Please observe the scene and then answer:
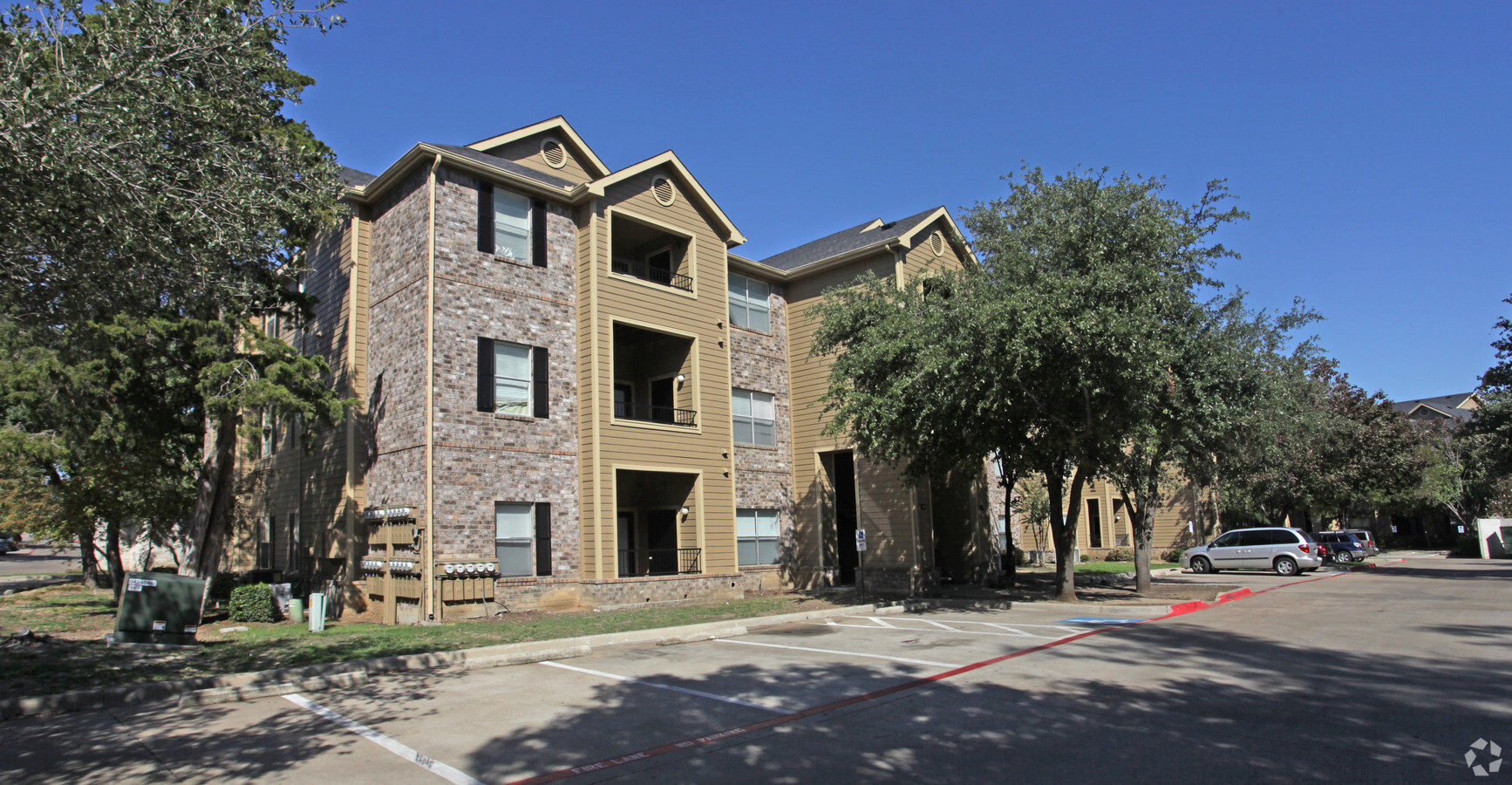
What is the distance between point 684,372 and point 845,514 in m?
8.12

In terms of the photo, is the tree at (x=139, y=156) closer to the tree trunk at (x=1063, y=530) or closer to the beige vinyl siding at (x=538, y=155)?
the beige vinyl siding at (x=538, y=155)

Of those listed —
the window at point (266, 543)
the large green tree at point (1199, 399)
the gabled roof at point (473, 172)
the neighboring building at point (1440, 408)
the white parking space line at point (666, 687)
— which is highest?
the gabled roof at point (473, 172)

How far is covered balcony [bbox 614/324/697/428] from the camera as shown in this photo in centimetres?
2281

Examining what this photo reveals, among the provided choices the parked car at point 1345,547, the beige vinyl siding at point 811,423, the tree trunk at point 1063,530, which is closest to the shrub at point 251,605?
the beige vinyl siding at point 811,423

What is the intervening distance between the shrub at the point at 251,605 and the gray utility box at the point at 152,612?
4.98 metres

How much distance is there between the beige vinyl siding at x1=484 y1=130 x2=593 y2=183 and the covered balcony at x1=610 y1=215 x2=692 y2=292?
2.14 metres

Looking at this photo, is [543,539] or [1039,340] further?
[543,539]

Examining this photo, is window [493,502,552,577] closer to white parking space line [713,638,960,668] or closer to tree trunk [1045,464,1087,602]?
white parking space line [713,638,960,668]

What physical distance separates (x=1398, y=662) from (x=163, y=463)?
25736 millimetres

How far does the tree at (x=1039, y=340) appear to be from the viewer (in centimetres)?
1508

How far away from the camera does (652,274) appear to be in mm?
24391

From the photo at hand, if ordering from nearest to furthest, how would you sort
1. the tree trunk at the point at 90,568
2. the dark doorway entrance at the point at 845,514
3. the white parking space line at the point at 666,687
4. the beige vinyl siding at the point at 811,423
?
the white parking space line at the point at 666,687, the beige vinyl siding at the point at 811,423, the dark doorway entrance at the point at 845,514, the tree trunk at the point at 90,568

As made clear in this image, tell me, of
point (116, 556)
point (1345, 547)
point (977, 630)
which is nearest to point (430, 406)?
point (977, 630)

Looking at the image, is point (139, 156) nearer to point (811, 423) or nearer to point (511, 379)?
point (511, 379)
